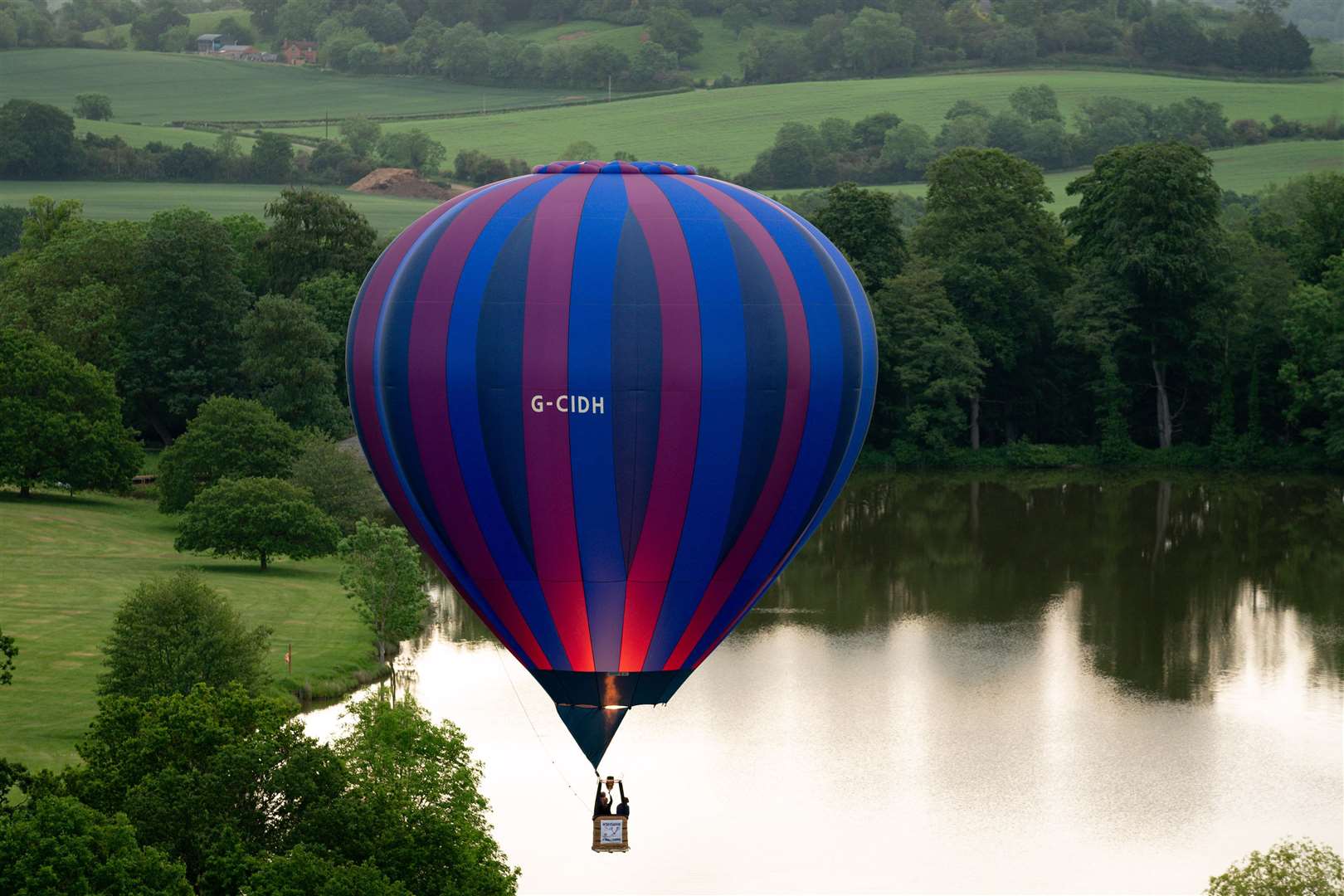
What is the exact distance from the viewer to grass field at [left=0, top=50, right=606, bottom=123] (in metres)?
157

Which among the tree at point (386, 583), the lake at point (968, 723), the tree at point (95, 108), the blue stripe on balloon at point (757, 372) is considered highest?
the blue stripe on balloon at point (757, 372)

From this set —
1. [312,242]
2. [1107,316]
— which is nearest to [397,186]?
[312,242]

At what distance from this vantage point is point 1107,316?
249 feet

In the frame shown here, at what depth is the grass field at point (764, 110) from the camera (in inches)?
5866

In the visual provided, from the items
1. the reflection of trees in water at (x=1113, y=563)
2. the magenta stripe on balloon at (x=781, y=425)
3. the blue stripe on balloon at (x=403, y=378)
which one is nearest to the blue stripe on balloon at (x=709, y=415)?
the magenta stripe on balloon at (x=781, y=425)

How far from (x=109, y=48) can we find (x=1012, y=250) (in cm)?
11680

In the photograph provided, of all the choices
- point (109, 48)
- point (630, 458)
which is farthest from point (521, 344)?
point (109, 48)

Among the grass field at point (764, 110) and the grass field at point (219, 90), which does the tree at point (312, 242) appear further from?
the grass field at point (219, 90)

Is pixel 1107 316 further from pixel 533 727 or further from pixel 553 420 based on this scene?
pixel 553 420

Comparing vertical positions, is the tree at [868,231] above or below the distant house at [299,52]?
below

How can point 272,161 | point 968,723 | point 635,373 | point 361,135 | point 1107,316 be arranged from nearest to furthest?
point 635,373 < point 968,723 < point 1107,316 < point 272,161 < point 361,135

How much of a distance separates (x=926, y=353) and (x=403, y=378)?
4658cm

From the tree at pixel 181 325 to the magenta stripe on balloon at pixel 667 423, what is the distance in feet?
152

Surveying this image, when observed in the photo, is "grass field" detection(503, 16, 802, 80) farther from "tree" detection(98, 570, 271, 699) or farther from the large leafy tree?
"tree" detection(98, 570, 271, 699)
